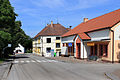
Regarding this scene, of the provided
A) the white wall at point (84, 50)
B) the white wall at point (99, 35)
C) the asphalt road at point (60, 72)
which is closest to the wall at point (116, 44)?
the white wall at point (99, 35)

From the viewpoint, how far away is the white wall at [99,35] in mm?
20297

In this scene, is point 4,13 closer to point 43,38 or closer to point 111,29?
point 111,29

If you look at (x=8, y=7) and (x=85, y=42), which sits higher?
(x=8, y=7)

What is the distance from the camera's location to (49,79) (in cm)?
957

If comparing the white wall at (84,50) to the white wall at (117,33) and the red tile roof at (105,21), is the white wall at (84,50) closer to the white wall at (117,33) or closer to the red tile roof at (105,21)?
the red tile roof at (105,21)

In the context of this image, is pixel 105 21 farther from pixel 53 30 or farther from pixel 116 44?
pixel 53 30

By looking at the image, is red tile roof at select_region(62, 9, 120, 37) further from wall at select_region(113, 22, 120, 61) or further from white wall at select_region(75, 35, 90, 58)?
white wall at select_region(75, 35, 90, 58)

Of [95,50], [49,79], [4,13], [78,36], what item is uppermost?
[4,13]

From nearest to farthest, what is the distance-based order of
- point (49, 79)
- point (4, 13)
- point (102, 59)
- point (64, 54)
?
point (49, 79) → point (102, 59) → point (4, 13) → point (64, 54)

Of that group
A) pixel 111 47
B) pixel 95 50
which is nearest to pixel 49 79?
pixel 111 47

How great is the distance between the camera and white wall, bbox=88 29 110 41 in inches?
799

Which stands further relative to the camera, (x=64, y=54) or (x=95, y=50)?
(x=64, y=54)

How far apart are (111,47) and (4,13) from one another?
1638 centimetres

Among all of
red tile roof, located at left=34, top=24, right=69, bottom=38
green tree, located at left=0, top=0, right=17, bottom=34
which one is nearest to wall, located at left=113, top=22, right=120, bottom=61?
green tree, located at left=0, top=0, right=17, bottom=34
